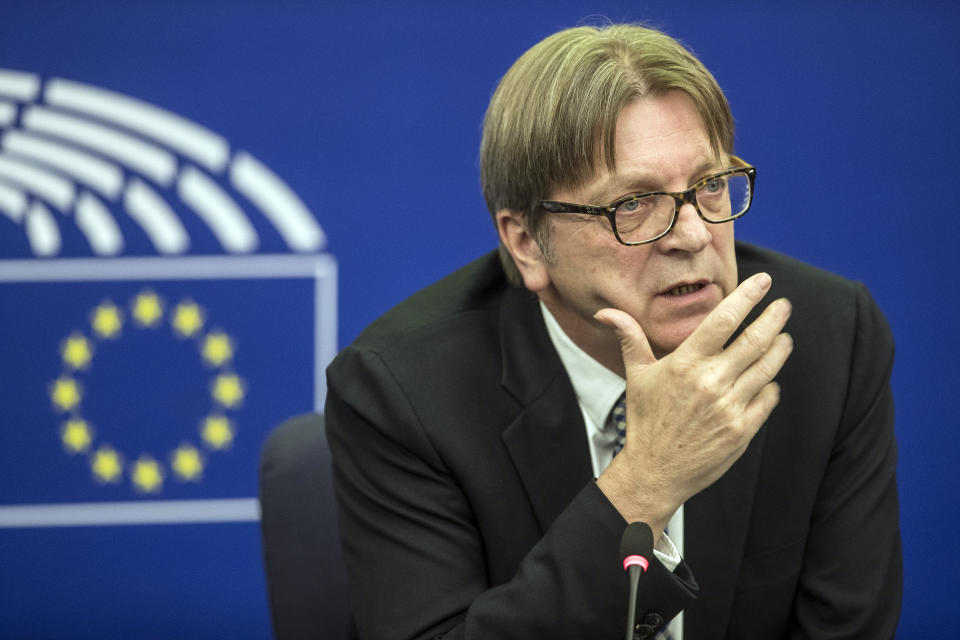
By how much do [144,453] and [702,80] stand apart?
77.1 inches

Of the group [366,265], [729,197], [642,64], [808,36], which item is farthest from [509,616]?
[808,36]

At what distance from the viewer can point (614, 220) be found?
1479mm

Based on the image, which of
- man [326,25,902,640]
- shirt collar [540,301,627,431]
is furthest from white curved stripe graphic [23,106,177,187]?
shirt collar [540,301,627,431]

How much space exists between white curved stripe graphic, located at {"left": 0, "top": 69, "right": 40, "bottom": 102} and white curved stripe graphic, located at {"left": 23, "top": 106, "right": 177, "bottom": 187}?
0.04 meters

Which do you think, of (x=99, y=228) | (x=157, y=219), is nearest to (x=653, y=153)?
(x=157, y=219)

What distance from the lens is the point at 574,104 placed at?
151 centimetres

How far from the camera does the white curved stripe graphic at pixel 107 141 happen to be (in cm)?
279

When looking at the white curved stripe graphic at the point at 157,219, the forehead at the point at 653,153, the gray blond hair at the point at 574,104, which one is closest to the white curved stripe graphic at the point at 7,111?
the white curved stripe graphic at the point at 157,219

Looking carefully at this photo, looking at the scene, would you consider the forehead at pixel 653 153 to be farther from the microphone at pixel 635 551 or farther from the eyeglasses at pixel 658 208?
the microphone at pixel 635 551

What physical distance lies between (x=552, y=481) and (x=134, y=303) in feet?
5.41

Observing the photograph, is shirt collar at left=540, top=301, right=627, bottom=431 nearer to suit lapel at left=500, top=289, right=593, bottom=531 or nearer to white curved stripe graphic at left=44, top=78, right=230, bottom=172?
suit lapel at left=500, top=289, right=593, bottom=531

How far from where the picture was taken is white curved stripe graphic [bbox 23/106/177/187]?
279 centimetres

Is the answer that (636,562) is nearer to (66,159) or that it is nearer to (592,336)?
(592,336)

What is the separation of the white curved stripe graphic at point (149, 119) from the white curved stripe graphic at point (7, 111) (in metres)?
0.10
